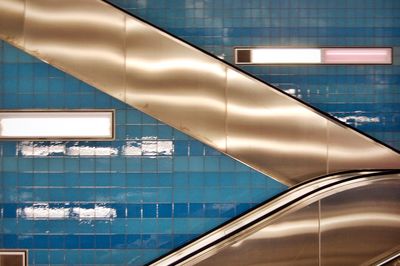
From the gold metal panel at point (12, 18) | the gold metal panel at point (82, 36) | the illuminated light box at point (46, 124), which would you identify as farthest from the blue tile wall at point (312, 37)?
the illuminated light box at point (46, 124)

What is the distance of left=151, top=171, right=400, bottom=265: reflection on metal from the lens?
4.04 m

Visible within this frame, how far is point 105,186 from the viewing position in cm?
451

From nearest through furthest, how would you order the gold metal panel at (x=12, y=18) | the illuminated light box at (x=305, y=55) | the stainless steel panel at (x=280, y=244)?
the stainless steel panel at (x=280, y=244) → the gold metal panel at (x=12, y=18) → the illuminated light box at (x=305, y=55)

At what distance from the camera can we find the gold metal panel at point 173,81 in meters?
4.47

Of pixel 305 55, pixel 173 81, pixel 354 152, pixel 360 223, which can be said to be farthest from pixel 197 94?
pixel 360 223

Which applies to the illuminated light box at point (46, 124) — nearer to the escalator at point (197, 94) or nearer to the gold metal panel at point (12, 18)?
the escalator at point (197, 94)

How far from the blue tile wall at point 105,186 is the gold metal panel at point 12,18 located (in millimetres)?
175

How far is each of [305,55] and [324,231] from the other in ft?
6.76

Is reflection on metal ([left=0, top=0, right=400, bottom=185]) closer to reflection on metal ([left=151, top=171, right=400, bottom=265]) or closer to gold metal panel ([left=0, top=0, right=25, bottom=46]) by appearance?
gold metal panel ([left=0, top=0, right=25, bottom=46])

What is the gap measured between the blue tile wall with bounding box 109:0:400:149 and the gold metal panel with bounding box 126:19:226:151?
0.25m

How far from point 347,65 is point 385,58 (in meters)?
0.47

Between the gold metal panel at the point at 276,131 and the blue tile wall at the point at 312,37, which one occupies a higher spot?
the blue tile wall at the point at 312,37

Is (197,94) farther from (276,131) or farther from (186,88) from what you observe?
(276,131)

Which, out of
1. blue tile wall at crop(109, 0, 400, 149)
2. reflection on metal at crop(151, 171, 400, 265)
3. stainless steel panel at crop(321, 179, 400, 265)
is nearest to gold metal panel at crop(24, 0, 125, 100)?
blue tile wall at crop(109, 0, 400, 149)
